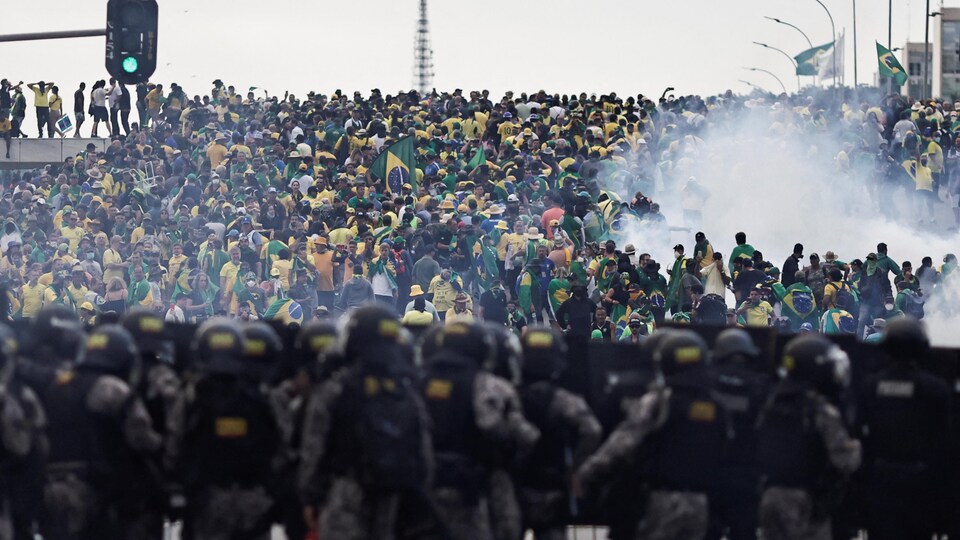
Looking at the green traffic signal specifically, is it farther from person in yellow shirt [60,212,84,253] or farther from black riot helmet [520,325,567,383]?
black riot helmet [520,325,567,383]

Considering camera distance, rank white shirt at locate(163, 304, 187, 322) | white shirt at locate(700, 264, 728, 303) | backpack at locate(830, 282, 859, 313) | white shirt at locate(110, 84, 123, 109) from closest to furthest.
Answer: backpack at locate(830, 282, 859, 313) → white shirt at locate(163, 304, 187, 322) → white shirt at locate(700, 264, 728, 303) → white shirt at locate(110, 84, 123, 109)

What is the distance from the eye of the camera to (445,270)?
23.1 metres

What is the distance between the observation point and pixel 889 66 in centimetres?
4412

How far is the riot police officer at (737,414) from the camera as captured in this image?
10906mm

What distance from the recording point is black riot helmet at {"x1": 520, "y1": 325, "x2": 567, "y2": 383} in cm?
1097

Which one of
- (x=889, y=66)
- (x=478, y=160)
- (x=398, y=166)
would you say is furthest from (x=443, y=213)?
(x=889, y=66)

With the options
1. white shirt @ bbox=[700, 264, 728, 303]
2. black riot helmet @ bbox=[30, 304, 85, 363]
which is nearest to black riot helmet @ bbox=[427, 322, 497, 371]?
black riot helmet @ bbox=[30, 304, 85, 363]

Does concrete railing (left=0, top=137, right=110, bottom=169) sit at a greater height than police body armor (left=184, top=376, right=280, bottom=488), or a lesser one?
greater

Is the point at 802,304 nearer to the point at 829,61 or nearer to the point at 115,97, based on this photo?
the point at 115,97

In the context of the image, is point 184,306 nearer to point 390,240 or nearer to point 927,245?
point 390,240

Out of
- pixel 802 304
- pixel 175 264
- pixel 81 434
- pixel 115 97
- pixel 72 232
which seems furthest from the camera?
pixel 115 97

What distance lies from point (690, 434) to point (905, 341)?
4.52 ft

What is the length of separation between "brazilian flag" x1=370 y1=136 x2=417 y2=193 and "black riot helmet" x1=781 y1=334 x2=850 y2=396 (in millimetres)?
20441

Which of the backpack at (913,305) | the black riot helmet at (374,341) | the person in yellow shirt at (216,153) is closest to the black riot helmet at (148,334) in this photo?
the black riot helmet at (374,341)
